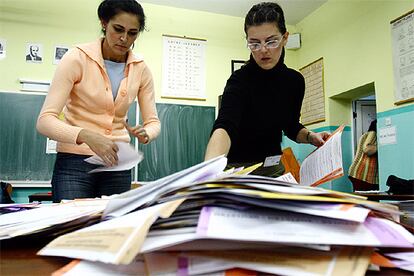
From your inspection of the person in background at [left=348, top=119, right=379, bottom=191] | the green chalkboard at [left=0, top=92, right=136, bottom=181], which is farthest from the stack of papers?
the person in background at [left=348, top=119, right=379, bottom=191]

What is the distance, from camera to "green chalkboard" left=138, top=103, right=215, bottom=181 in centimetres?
352

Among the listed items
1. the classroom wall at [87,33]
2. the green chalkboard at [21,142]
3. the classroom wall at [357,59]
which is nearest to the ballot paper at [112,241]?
the classroom wall at [357,59]

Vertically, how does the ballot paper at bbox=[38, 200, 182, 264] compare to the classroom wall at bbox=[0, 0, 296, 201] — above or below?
below

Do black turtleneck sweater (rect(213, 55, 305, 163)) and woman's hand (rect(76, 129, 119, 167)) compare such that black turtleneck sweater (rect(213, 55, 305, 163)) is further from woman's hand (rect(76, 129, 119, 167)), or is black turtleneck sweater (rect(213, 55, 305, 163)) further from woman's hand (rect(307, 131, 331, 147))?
woman's hand (rect(76, 129, 119, 167))

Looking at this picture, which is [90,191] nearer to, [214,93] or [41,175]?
[41,175]

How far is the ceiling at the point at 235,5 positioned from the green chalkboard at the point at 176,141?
1.08m

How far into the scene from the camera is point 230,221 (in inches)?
11.8

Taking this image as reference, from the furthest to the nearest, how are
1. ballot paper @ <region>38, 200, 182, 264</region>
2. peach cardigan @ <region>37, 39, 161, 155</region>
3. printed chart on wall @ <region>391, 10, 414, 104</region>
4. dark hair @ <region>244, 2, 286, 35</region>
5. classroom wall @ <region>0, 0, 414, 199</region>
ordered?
classroom wall @ <region>0, 0, 414, 199</region>
printed chart on wall @ <region>391, 10, 414, 104</region>
dark hair @ <region>244, 2, 286, 35</region>
peach cardigan @ <region>37, 39, 161, 155</region>
ballot paper @ <region>38, 200, 182, 264</region>

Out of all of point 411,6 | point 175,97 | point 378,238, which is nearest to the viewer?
point 378,238

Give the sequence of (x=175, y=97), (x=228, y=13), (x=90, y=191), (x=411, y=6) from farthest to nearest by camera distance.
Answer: (x=228, y=13) → (x=175, y=97) → (x=411, y=6) → (x=90, y=191)

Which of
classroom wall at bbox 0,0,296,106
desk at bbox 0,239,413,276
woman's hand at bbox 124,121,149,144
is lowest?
desk at bbox 0,239,413,276

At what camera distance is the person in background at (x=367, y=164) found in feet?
10.5

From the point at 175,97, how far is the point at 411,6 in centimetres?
222

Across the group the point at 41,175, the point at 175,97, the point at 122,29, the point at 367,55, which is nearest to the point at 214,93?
the point at 175,97
